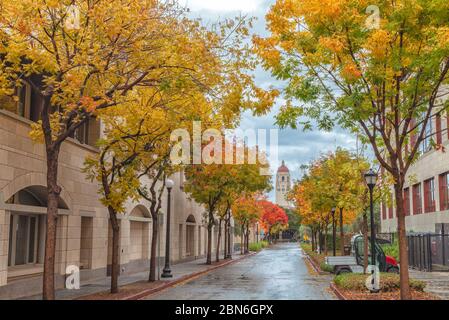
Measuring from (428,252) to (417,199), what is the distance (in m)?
13.8

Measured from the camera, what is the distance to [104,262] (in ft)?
77.7

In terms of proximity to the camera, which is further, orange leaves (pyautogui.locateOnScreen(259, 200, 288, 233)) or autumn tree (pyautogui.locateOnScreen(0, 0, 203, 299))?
orange leaves (pyautogui.locateOnScreen(259, 200, 288, 233))

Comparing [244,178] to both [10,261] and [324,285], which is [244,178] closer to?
[324,285]

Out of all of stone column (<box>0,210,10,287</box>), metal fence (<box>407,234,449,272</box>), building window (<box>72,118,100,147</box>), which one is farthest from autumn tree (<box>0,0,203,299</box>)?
metal fence (<box>407,234,449,272</box>)

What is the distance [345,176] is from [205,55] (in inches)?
692

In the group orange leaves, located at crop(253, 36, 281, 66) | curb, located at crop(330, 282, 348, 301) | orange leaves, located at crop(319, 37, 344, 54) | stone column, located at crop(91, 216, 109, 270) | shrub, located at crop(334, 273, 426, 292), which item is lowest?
curb, located at crop(330, 282, 348, 301)

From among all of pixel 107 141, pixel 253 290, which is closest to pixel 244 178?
pixel 253 290

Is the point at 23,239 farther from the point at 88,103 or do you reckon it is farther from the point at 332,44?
the point at 332,44

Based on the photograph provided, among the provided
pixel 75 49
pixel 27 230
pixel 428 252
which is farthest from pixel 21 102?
pixel 428 252

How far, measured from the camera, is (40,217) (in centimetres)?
1867

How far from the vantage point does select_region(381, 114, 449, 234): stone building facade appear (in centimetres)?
3359

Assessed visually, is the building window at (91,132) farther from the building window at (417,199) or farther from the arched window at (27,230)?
the building window at (417,199)

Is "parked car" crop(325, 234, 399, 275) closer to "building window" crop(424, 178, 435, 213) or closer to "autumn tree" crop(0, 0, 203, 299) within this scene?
"building window" crop(424, 178, 435, 213)

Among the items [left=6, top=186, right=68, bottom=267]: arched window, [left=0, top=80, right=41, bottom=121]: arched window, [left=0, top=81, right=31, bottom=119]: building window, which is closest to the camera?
[left=0, top=81, right=31, bottom=119]: building window
